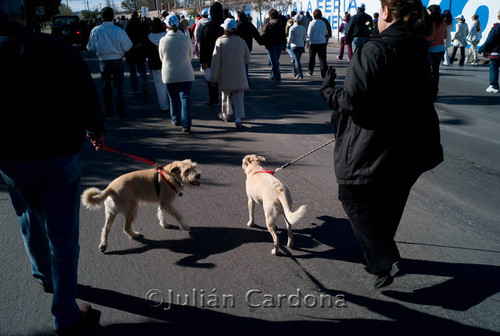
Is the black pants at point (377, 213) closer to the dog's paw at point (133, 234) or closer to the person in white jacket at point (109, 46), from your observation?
the dog's paw at point (133, 234)

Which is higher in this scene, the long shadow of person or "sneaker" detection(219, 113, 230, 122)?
"sneaker" detection(219, 113, 230, 122)

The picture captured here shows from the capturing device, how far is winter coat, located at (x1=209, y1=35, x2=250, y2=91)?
24.2 feet

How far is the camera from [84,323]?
9.16ft

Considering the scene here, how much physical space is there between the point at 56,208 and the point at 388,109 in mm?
2345

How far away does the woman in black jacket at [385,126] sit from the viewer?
8.42 ft

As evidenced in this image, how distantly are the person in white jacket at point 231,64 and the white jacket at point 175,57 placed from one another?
563 millimetres

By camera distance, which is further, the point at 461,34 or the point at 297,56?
the point at 461,34

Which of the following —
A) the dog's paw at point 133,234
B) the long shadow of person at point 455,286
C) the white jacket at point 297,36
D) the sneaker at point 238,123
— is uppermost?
the white jacket at point 297,36

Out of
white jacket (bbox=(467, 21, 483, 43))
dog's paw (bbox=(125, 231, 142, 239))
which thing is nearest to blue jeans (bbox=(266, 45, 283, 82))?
white jacket (bbox=(467, 21, 483, 43))

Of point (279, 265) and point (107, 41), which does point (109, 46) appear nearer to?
point (107, 41)

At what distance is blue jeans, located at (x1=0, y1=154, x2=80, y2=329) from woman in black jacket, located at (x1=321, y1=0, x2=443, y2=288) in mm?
1948

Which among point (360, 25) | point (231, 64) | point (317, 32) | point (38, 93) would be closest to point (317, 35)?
point (317, 32)

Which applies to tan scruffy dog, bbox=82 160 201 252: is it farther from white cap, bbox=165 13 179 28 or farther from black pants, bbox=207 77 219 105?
black pants, bbox=207 77 219 105

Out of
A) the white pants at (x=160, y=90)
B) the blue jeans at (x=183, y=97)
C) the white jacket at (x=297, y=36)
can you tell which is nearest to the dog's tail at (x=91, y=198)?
the blue jeans at (x=183, y=97)
